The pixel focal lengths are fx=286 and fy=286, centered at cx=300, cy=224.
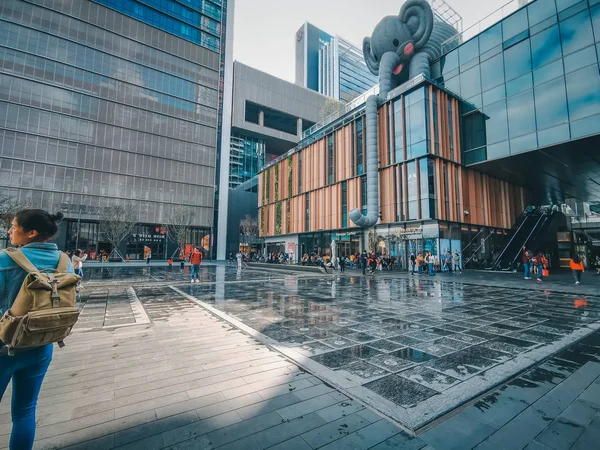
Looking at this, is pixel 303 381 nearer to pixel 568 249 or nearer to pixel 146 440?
pixel 146 440

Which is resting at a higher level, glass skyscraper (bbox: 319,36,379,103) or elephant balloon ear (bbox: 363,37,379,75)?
glass skyscraper (bbox: 319,36,379,103)

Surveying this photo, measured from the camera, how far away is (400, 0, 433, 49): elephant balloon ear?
2625 centimetres

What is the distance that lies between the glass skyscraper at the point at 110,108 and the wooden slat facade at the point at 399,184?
22.0 m

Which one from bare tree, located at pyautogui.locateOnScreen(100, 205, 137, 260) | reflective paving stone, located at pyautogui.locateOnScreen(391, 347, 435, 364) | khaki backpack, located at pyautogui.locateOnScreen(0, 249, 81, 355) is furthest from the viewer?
bare tree, located at pyautogui.locateOnScreen(100, 205, 137, 260)

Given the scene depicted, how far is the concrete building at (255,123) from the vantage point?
56344mm

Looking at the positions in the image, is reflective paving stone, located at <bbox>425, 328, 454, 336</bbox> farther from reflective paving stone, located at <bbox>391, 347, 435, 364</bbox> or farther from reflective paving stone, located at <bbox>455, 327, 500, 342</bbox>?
reflective paving stone, located at <bbox>391, 347, 435, 364</bbox>

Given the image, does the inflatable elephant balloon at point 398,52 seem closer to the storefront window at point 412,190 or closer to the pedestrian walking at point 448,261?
the storefront window at point 412,190

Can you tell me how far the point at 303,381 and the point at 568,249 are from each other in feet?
120

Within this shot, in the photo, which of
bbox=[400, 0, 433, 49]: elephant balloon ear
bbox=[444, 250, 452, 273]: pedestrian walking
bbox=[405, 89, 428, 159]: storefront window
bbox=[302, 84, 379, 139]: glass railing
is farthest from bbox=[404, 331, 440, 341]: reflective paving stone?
bbox=[302, 84, 379, 139]: glass railing

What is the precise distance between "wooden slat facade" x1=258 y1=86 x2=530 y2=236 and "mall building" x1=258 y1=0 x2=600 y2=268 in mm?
113

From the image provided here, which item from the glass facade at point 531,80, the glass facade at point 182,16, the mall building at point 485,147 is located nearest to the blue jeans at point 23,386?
the mall building at point 485,147

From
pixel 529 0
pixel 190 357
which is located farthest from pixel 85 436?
pixel 529 0

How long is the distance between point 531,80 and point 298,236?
2799 cm

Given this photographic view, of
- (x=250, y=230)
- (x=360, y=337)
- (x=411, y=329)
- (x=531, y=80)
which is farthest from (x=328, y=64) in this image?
(x=360, y=337)
